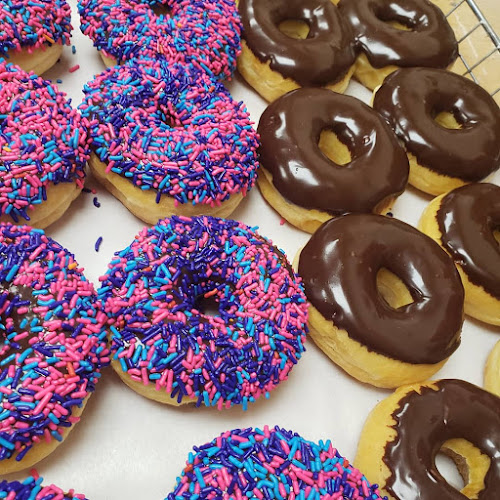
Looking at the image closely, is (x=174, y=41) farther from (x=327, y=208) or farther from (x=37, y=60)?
(x=327, y=208)

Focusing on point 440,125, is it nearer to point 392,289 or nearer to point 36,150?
point 392,289

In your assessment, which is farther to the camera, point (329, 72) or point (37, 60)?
point (329, 72)

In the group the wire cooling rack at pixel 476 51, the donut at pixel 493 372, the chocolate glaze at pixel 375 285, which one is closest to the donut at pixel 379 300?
the chocolate glaze at pixel 375 285

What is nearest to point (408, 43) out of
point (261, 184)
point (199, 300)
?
point (261, 184)

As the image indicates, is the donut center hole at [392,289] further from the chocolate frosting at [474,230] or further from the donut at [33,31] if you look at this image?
the donut at [33,31]

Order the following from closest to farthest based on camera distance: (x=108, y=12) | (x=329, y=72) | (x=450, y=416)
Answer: (x=450, y=416), (x=108, y=12), (x=329, y=72)

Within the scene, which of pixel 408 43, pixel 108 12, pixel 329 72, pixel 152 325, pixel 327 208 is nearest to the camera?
pixel 152 325

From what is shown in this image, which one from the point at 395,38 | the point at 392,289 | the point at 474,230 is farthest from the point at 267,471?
the point at 395,38
